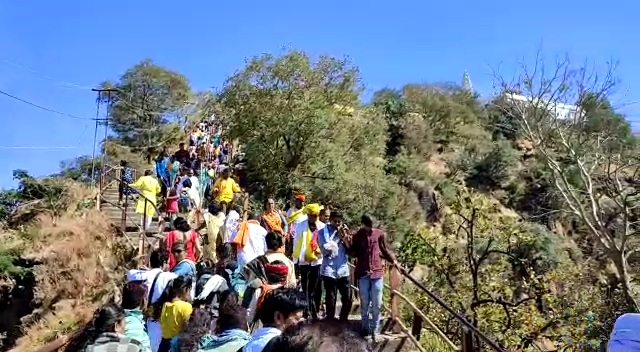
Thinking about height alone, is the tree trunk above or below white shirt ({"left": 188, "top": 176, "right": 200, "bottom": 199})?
below

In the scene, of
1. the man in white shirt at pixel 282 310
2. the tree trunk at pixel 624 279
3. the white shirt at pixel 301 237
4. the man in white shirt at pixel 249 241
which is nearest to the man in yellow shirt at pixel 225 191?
the white shirt at pixel 301 237

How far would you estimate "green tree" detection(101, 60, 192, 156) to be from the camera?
42562 millimetres

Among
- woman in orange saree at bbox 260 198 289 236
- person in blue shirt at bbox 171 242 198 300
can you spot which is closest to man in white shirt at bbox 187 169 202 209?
woman in orange saree at bbox 260 198 289 236

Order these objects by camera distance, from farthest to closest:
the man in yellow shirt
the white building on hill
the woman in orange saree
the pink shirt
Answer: the white building on hill → the pink shirt → the man in yellow shirt → the woman in orange saree

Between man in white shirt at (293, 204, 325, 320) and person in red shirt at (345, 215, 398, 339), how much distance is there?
20.9 inches

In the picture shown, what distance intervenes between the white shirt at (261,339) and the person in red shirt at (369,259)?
4.81 meters

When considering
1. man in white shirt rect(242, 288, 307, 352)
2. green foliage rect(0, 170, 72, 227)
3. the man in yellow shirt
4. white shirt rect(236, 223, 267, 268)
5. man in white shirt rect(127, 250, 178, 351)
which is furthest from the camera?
green foliage rect(0, 170, 72, 227)

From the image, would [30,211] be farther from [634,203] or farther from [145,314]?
[634,203]

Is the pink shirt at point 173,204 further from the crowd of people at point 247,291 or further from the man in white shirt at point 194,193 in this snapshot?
the crowd of people at point 247,291

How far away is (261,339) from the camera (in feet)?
11.4

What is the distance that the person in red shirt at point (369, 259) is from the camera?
27.4ft

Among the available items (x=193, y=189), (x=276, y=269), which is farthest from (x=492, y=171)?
(x=276, y=269)

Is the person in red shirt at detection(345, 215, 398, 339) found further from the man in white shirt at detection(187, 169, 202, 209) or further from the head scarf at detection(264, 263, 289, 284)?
the man in white shirt at detection(187, 169, 202, 209)

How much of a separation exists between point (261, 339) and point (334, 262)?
5.11 meters
